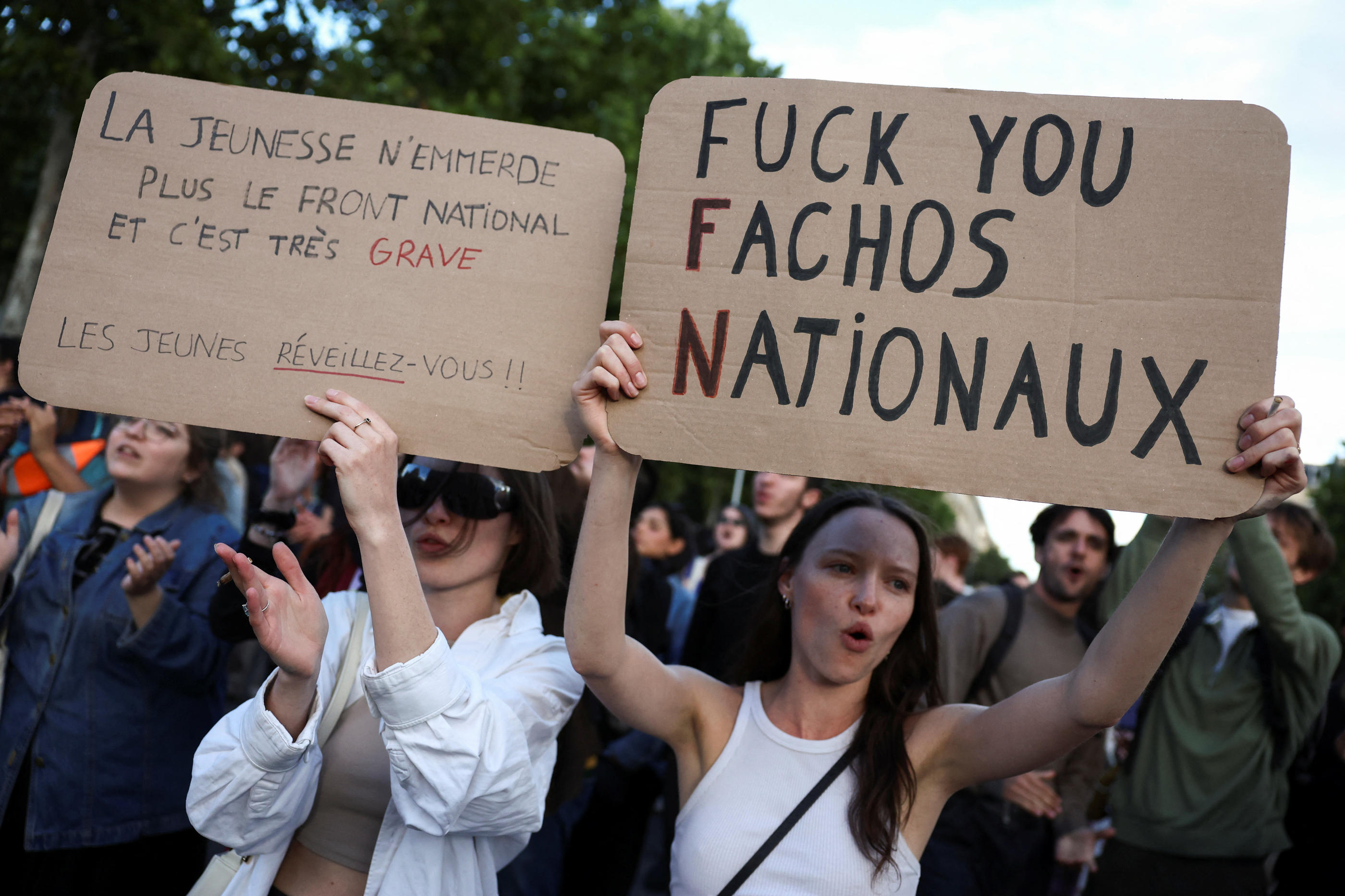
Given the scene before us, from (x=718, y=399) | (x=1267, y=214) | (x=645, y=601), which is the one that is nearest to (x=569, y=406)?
(x=718, y=399)

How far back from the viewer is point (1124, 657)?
187cm

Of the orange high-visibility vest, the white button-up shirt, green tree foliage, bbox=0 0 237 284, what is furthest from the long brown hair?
green tree foliage, bbox=0 0 237 284

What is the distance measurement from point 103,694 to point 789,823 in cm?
225

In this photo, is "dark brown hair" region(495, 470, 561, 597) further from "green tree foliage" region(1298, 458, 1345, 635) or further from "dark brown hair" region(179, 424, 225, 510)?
"green tree foliage" region(1298, 458, 1345, 635)

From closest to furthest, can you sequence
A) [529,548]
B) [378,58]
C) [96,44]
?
1. [529,548]
2. [96,44]
3. [378,58]

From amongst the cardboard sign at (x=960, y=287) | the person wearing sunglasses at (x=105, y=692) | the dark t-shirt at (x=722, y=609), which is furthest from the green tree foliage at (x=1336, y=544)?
the person wearing sunglasses at (x=105, y=692)

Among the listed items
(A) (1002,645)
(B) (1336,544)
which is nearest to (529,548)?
(A) (1002,645)

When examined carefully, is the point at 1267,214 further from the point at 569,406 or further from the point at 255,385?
the point at 255,385

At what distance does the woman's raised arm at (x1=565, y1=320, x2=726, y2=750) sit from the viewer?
1879 millimetres

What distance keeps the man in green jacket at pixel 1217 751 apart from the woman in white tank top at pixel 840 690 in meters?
1.74

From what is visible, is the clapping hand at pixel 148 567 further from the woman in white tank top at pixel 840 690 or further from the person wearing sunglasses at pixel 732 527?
the person wearing sunglasses at pixel 732 527

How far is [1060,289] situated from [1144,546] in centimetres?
218

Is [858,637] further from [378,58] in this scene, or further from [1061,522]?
[378,58]

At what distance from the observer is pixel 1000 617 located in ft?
12.7
